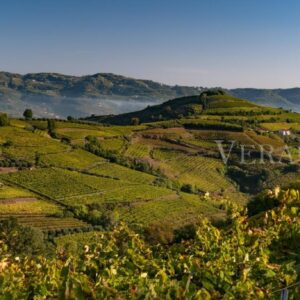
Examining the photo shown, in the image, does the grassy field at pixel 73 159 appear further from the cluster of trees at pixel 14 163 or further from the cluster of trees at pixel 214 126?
the cluster of trees at pixel 214 126

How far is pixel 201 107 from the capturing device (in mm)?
164625

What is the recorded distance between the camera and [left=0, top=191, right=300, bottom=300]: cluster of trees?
5.38 m

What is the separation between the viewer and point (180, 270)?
7.45m

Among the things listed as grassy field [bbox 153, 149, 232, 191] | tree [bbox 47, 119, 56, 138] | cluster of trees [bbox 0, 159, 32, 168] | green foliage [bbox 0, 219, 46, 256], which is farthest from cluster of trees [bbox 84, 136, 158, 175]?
green foliage [bbox 0, 219, 46, 256]

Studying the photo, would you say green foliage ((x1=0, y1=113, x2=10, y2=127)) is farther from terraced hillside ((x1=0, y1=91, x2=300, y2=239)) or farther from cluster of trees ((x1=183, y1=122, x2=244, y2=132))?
cluster of trees ((x1=183, y1=122, x2=244, y2=132))

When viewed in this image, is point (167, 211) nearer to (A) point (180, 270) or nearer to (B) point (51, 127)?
(B) point (51, 127)

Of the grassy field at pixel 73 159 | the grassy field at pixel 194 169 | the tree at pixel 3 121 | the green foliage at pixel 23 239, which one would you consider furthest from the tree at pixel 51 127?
the green foliage at pixel 23 239

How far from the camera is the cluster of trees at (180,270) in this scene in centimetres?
538

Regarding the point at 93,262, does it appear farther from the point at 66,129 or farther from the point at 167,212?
the point at 66,129

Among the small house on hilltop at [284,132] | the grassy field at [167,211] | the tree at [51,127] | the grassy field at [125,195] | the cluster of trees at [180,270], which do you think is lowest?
the grassy field at [167,211]

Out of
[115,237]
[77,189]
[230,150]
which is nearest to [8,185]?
[77,189]

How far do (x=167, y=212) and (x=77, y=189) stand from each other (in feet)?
49.1

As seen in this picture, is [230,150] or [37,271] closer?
[37,271]

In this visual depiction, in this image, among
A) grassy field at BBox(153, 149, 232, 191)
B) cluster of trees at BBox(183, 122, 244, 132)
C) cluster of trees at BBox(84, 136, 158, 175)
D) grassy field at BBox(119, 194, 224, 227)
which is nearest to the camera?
grassy field at BBox(119, 194, 224, 227)
